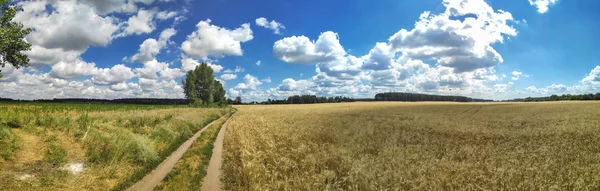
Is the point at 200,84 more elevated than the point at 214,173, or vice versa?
the point at 200,84

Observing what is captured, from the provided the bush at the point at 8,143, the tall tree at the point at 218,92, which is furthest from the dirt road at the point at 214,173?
the tall tree at the point at 218,92

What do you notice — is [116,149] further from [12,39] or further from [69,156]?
[12,39]

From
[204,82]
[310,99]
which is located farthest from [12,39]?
[310,99]

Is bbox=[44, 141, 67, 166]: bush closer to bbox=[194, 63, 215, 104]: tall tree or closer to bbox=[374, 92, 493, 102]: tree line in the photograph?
bbox=[194, 63, 215, 104]: tall tree

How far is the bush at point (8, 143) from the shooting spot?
34.2 ft

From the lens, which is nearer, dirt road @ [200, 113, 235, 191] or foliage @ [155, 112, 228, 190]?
foliage @ [155, 112, 228, 190]

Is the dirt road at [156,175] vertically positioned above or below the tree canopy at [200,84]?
below

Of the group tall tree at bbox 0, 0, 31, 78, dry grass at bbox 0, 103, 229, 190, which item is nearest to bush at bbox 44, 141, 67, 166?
dry grass at bbox 0, 103, 229, 190

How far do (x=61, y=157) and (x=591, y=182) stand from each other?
16.2 metres

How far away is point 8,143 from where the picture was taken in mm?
11094

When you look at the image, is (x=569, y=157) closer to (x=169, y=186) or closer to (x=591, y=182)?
(x=591, y=182)

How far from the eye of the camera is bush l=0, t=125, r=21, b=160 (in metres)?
10.4

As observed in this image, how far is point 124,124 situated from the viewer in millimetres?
22531

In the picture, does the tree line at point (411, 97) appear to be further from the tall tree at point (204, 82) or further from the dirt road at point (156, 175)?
the dirt road at point (156, 175)
